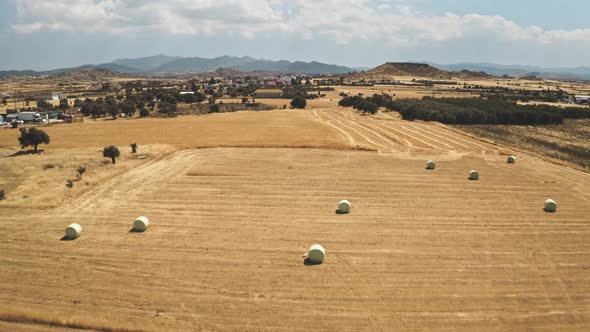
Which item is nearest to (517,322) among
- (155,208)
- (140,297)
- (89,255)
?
(140,297)

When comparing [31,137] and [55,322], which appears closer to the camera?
[55,322]

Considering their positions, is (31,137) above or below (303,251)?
above

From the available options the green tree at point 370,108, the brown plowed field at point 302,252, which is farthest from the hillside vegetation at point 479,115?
the brown plowed field at point 302,252

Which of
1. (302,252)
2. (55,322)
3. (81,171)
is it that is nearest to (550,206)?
(302,252)

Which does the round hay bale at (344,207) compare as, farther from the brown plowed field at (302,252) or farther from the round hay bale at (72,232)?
the round hay bale at (72,232)

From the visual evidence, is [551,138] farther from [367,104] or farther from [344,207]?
[344,207]

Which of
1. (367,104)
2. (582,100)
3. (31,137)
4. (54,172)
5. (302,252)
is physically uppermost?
(582,100)

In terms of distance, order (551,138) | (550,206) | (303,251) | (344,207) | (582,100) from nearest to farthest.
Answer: (303,251) < (344,207) < (550,206) < (551,138) < (582,100)
